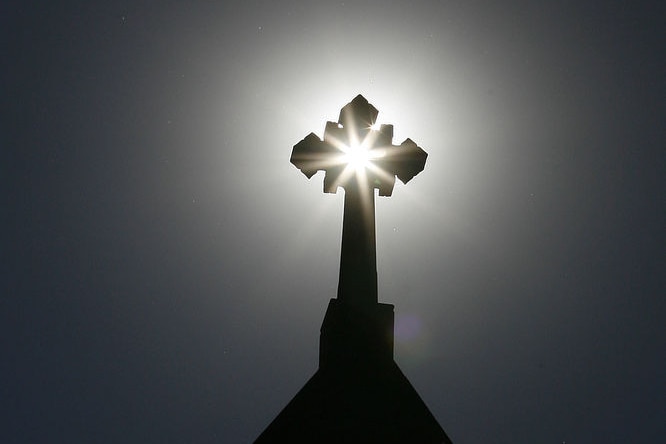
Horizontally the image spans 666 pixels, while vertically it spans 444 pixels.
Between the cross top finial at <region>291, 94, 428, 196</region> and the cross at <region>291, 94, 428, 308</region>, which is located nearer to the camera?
the cross at <region>291, 94, 428, 308</region>

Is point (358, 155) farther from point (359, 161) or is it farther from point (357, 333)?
point (357, 333)

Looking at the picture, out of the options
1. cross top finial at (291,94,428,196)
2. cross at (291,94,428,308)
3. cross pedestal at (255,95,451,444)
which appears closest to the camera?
cross pedestal at (255,95,451,444)

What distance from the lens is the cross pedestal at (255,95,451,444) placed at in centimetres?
462

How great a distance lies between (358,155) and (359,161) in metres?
0.08

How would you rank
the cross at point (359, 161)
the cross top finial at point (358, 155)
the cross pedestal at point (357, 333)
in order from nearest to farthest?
the cross pedestal at point (357, 333), the cross at point (359, 161), the cross top finial at point (358, 155)

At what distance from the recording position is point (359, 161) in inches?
241

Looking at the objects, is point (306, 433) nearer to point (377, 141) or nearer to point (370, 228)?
point (370, 228)

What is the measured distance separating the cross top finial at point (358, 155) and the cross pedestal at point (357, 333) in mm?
12

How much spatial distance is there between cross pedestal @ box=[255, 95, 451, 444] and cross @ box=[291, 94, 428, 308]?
12 mm

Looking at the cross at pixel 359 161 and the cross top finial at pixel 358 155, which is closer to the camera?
the cross at pixel 359 161

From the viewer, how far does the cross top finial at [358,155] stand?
606 cm

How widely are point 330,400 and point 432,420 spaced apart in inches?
38.7

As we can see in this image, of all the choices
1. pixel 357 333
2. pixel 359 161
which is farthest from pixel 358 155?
pixel 357 333

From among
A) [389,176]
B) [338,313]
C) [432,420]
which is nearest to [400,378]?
[432,420]
